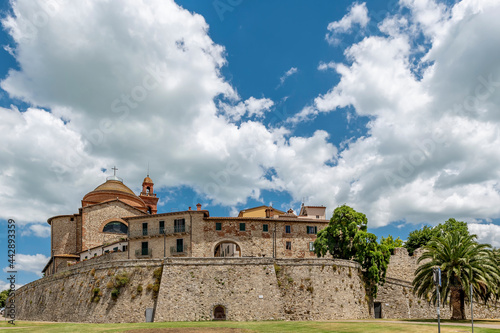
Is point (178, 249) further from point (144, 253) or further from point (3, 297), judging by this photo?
point (3, 297)

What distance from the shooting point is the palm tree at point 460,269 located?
35.6 meters

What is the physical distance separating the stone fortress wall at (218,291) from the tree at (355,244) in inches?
71.7

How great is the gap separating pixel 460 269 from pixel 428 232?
Result: 37.6m

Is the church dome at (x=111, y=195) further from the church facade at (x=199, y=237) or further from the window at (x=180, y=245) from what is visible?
the window at (x=180, y=245)

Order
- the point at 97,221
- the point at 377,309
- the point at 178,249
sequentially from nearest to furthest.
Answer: the point at 377,309 < the point at 178,249 < the point at 97,221

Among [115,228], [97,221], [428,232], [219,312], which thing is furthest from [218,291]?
[428,232]

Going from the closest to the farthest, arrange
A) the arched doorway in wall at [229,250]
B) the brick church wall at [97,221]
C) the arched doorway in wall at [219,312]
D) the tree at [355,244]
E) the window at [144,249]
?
the arched doorway in wall at [219,312]
the tree at [355,244]
the window at [144,249]
the arched doorway in wall at [229,250]
the brick church wall at [97,221]

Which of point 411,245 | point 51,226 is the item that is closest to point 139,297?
point 51,226

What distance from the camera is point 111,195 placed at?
74.1 meters

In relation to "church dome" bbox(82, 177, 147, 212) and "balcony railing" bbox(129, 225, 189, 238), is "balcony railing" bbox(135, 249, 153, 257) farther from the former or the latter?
"church dome" bbox(82, 177, 147, 212)

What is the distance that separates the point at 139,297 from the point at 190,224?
53.8 feet

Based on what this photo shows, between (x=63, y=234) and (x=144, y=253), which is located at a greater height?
(x=63, y=234)

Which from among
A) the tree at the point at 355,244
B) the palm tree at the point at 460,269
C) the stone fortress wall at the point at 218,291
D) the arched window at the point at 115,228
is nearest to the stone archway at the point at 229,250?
the tree at the point at 355,244

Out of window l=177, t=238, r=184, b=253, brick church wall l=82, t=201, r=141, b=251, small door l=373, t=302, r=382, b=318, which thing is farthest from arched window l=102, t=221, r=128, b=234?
small door l=373, t=302, r=382, b=318
